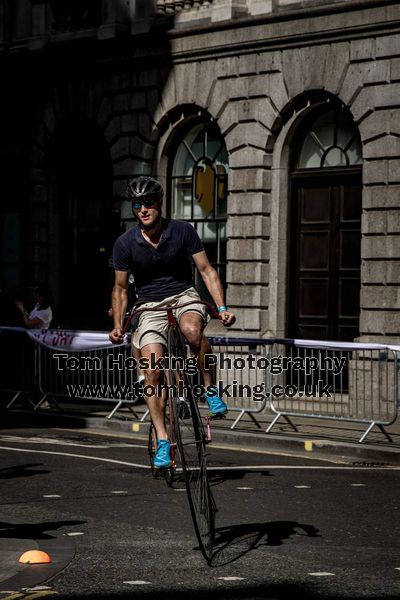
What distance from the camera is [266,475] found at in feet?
43.4

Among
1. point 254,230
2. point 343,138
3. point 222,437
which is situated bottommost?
point 222,437

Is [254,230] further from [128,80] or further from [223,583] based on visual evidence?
[223,583]

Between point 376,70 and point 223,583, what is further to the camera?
point 376,70

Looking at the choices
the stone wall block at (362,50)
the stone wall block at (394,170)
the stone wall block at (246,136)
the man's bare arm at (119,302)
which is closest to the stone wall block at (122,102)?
the stone wall block at (246,136)

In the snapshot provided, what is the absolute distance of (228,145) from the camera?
76.0ft

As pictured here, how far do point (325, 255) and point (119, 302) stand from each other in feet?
41.6

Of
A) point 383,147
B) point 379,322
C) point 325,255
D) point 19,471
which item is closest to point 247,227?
point 325,255

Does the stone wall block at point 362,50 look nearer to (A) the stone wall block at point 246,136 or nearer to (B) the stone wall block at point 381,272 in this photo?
(A) the stone wall block at point 246,136

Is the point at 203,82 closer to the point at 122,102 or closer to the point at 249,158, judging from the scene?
the point at 249,158

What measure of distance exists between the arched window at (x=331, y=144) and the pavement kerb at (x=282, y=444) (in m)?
5.68

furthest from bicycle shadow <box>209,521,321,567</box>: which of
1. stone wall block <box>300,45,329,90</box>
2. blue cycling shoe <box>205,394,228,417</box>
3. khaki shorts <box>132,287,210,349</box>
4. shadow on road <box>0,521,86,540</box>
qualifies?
stone wall block <box>300,45,329,90</box>

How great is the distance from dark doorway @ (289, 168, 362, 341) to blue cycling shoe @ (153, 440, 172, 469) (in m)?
12.7

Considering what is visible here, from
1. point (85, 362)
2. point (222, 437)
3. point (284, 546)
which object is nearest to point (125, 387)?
point (85, 362)

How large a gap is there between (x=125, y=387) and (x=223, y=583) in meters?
11.2
